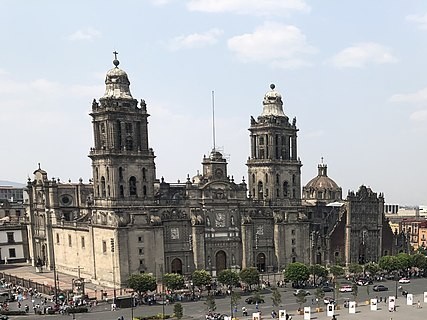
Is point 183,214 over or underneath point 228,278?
over

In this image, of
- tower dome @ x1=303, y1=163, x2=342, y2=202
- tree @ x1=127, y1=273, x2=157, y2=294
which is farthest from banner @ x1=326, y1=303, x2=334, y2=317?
tower dome @ x1=303, y1=163, x2=342, y2=202

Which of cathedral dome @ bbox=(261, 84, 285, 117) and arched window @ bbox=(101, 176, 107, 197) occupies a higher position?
cathedral dome @ bbox=(261, 84, 285, 117)

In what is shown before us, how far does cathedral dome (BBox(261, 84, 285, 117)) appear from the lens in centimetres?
10006

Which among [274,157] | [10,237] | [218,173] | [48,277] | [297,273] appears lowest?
[48,277]

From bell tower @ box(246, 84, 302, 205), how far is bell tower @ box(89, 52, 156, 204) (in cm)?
2260

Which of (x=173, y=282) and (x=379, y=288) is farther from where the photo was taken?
(x=379, y=288)

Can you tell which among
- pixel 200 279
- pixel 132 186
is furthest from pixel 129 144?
pixel 200 279

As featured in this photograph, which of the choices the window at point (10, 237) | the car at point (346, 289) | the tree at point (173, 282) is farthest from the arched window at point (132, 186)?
the window at point (10, 237)

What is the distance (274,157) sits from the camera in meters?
99.6


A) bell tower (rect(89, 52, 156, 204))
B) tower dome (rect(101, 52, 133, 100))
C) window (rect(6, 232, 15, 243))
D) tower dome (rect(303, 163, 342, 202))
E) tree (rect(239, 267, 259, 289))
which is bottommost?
window (rect(6, 232, 15, 243))

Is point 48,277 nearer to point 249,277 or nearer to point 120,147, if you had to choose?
point 120,147

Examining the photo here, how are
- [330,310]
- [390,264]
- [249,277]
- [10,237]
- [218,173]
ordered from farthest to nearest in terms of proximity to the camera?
[10,237] < [218,173] < [390,264] < [249,277] < [330,310]

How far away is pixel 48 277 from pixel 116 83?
1432 inches

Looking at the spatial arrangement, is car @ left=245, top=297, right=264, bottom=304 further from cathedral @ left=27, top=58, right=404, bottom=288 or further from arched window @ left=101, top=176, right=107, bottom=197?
arched window @ left=101, top=176, right=107, bottom=197
